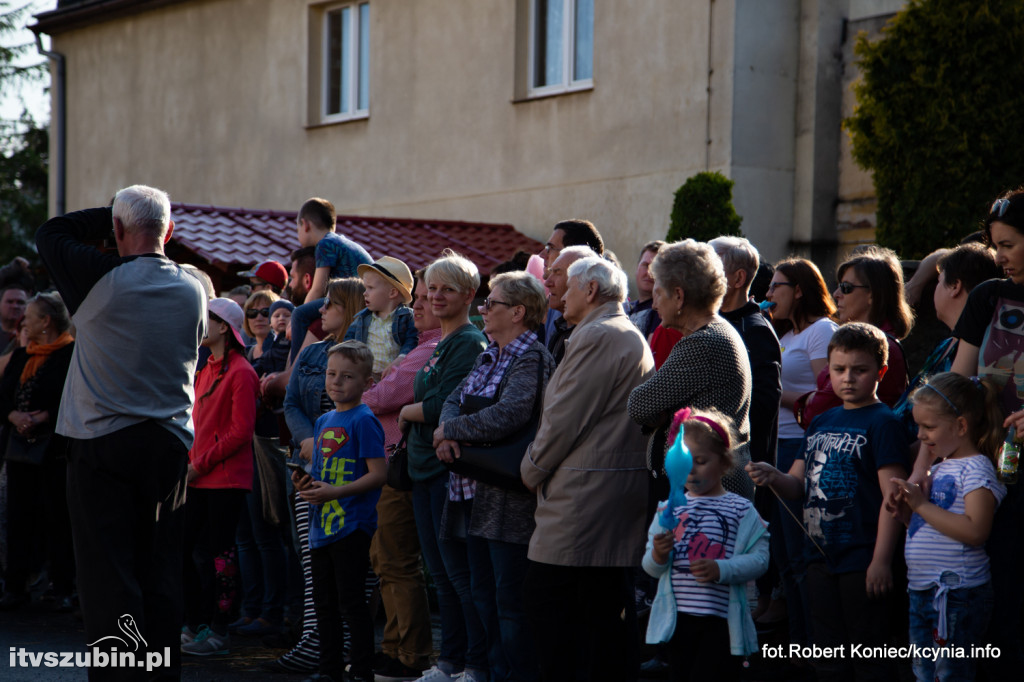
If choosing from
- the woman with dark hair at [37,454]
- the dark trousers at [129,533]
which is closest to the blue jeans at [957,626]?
the dark trousers at [129,533]

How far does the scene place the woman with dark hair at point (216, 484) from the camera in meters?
7.11

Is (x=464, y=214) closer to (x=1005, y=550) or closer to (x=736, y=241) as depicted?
(x=736, y=241)

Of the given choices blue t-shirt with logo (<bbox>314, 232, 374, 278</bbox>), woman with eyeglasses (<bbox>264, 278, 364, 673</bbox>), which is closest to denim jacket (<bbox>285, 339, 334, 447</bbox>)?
woman with eyeglasses (<bbox>264, 278, 364, 673</bbox>)

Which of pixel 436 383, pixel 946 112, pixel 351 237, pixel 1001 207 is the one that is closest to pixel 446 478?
pixel 436 383

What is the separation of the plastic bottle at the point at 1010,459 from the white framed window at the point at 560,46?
31.9 feet

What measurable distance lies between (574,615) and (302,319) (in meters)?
3.12

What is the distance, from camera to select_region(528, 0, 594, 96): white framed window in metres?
14.0

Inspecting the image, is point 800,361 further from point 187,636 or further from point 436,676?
point 187,636

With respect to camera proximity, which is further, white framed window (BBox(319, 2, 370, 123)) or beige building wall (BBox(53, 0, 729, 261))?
white framed window (BBox(319, 2, 370, 123))

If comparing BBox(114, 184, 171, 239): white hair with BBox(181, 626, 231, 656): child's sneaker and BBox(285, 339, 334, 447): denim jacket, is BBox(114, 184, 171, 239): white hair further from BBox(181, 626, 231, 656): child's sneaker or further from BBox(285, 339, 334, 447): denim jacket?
BBox(181, 626, 231, 656): child's sneaker

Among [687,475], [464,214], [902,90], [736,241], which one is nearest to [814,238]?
[902,90]

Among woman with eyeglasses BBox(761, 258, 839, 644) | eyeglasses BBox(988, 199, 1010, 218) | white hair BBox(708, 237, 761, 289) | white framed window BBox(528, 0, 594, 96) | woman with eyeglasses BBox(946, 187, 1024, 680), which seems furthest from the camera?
white framed window BBox(528, 0, 594, 96)

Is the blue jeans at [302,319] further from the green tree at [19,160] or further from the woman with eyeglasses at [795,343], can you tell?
the green tree at [19,160]

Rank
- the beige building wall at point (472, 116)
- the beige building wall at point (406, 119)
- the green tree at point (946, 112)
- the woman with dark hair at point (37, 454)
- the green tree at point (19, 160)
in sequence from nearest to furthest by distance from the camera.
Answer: the woman with dark hair at point (37, 454) < the green tree at point (946, 112) < the beige building wall at point (472, 116) < the beige building wall at point (406, 119) < the green tree at point (19, 160)
